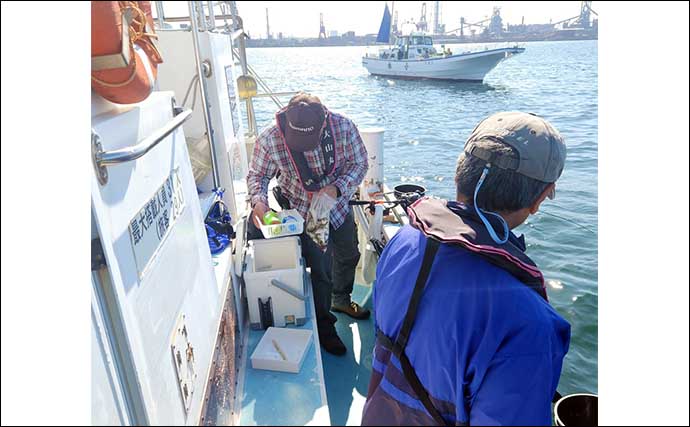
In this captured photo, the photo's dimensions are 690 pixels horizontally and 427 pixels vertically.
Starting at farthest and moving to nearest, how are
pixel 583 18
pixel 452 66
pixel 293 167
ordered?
pixel 293 167, pixel 452 66, pixel 583 18

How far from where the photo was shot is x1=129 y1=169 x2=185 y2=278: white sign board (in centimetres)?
76

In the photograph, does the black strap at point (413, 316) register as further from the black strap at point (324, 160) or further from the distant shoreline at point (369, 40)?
the black strap at point (324, 160)

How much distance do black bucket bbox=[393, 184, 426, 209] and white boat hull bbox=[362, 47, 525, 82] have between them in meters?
0.59

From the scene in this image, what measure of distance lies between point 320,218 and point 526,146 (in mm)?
1701

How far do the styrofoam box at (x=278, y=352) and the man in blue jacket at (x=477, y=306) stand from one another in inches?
5.7

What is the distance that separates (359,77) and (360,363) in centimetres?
93

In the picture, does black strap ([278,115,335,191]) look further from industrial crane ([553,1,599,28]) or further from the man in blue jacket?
industrial crane ([553,1,599,28])

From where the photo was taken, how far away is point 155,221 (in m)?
0.83

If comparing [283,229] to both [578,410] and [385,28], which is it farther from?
[578,410]

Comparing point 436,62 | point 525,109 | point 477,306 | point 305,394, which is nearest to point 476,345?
point 477,306

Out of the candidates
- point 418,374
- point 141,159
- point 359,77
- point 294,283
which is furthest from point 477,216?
point 294,283

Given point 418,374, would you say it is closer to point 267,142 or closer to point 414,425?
point 414,425

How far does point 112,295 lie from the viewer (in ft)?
2.17

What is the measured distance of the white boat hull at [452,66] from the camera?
1389mm
